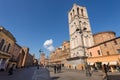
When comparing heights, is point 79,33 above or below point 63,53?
above

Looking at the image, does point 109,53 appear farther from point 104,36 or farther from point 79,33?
point 79,33

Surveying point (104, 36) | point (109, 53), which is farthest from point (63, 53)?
point (109, 53)

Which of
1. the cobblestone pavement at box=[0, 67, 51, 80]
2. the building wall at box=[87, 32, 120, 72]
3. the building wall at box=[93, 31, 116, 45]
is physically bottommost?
the cobblestone pavement at box=[0, 67, 51, 80]

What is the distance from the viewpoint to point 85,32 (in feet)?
136

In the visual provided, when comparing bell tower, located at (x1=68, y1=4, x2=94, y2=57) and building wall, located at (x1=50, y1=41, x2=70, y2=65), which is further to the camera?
building wall, located at (x1=50, y1=41, x2=70, y2=65)

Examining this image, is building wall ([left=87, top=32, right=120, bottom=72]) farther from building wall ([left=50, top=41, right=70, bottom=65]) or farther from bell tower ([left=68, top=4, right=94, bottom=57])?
building wall ([left=50, top=41, right=70, bottom=65])

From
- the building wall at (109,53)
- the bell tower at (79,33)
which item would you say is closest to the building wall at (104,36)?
the bell tower at (79,33)

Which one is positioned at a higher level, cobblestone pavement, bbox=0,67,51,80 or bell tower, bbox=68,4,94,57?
bell tower, bbox=68,4,94,57

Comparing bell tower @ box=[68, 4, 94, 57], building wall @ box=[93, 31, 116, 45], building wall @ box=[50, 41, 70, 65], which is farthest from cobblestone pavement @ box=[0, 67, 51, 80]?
building wall @ box=[50, 41, 70, 65]

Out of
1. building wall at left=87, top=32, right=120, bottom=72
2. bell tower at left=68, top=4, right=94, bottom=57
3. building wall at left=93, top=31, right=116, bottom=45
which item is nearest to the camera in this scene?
building wall at left=87, top=32, right=120, bottom=72

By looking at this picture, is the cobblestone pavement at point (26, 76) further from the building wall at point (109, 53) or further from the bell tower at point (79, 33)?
the bell tower at point (79, 33)

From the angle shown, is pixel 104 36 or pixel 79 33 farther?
pixel 104 36

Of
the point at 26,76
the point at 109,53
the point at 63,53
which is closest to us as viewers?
the point at 26,76

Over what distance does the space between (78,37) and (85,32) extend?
481 cm
